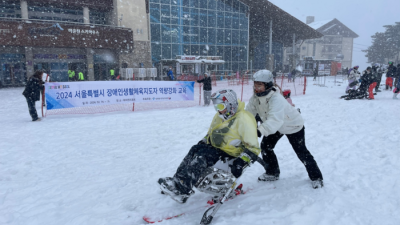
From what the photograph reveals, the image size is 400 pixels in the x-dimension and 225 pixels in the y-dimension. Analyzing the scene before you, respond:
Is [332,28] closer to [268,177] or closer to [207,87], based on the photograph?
[207,87]

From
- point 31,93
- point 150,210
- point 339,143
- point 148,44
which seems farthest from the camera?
point 148,44

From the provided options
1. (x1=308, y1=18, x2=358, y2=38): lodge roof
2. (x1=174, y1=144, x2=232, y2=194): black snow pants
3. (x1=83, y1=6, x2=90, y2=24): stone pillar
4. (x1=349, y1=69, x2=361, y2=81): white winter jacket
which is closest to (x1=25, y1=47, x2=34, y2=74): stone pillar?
(x1=83, y1=6, x2=90, y2=24): stone pillar

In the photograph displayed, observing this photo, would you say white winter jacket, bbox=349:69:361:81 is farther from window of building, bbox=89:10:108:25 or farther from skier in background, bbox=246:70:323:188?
window of building, bbox=89:10:108:25

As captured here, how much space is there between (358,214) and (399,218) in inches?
17.5

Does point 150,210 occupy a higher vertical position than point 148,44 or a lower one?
lower

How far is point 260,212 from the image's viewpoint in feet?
11.0

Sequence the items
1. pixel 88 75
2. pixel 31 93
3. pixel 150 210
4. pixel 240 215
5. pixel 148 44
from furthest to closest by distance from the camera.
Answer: pixel 148 44 → pixel 88 75 → pixel 31 93 → pixel 150 210 → pixel 240 215

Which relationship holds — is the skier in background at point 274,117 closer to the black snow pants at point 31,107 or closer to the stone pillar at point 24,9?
the black snow pants at point 31,107

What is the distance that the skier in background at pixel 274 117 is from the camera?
3338 mm

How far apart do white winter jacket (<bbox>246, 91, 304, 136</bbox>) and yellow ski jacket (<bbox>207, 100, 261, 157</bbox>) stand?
0.15 meters

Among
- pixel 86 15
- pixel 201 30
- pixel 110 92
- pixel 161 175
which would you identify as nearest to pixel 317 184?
pixel 161 175

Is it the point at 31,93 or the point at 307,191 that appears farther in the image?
the point at 31,93

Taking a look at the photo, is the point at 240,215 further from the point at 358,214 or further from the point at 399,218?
the point at 399,218

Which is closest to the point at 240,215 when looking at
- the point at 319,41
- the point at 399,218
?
the point at 399,218
